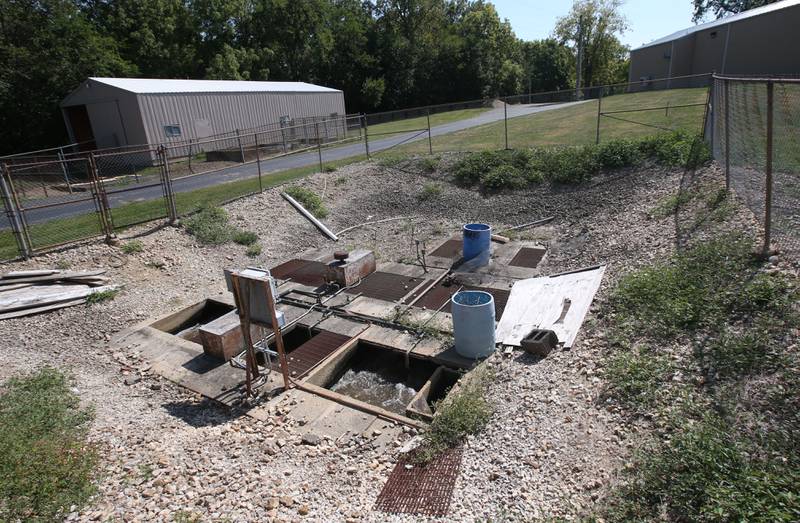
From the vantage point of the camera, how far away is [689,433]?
4.01 meters

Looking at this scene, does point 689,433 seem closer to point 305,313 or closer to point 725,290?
point 725,290

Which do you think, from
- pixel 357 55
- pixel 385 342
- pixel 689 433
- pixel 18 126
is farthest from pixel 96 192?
pixel 357 55

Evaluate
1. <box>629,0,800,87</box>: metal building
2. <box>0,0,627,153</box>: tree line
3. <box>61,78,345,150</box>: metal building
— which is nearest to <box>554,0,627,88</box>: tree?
<box>0,0,627,153</box>: tree line

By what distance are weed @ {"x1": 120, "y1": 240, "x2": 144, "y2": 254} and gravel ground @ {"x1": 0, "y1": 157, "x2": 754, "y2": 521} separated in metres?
0.14

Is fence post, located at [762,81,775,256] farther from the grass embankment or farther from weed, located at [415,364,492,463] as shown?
weed, located at [415,364,492,463]

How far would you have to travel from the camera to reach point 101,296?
9.15 m

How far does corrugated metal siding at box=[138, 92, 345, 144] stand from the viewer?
22.9 m

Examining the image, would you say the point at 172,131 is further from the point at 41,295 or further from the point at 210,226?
the point at 41,295

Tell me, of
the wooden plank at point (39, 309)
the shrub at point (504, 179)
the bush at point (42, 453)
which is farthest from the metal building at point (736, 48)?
the bush at point (42, 453)

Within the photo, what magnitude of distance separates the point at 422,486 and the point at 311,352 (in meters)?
3.51

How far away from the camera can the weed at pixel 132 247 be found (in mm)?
10778

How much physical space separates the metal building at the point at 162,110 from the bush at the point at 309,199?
11897 millimetres

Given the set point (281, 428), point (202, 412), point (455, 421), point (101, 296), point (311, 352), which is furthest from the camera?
point (101, 296)

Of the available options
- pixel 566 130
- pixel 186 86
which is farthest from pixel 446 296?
pixel 186 86
